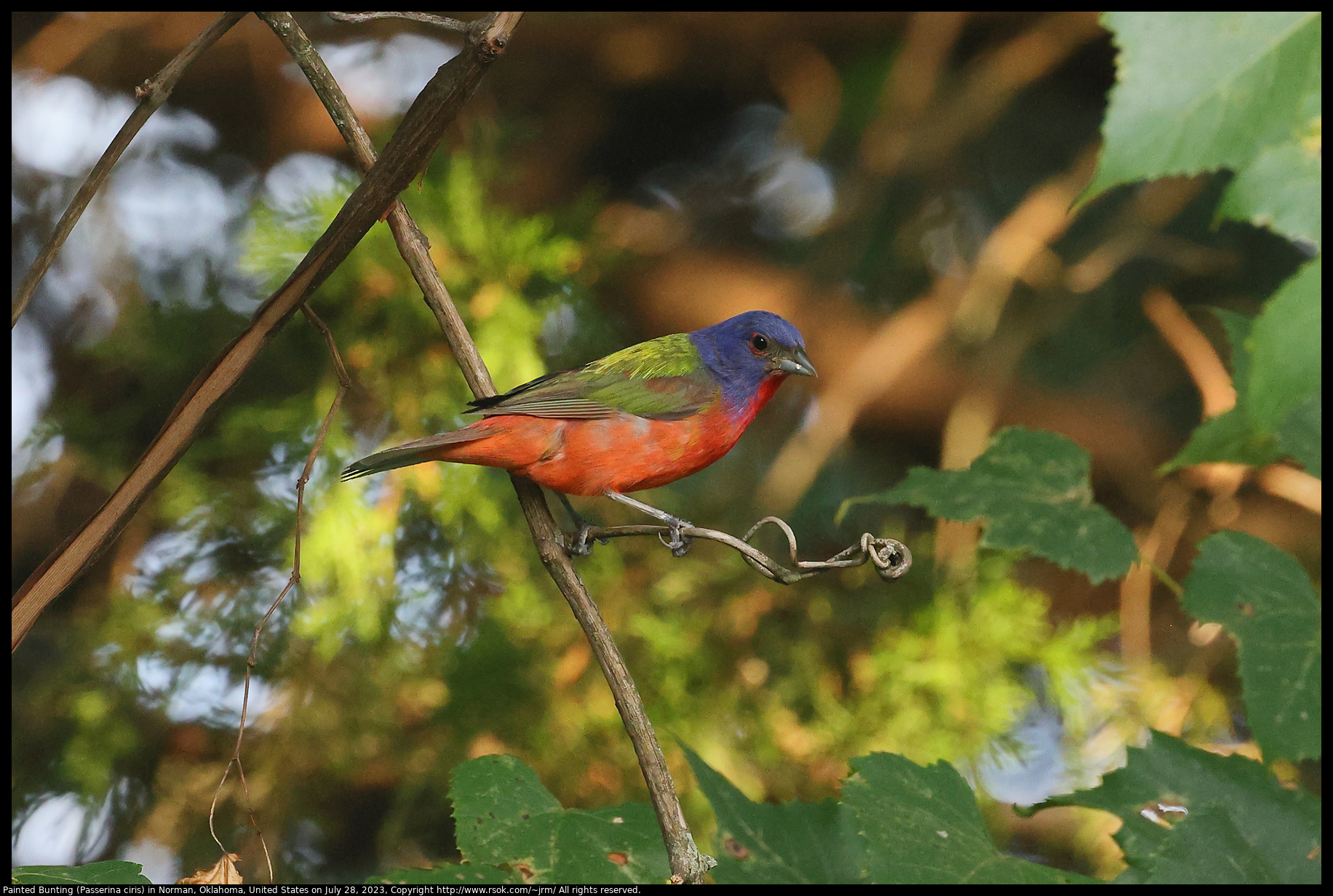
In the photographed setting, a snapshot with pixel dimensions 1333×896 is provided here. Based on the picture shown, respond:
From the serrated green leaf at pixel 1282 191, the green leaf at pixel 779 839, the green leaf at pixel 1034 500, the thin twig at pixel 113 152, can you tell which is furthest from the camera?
the green leaf at pixel 1034 500

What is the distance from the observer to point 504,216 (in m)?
1.97

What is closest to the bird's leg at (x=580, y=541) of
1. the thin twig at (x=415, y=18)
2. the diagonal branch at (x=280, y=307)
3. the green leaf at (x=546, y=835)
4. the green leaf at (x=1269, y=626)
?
the green leaf at (x=546, y=835)

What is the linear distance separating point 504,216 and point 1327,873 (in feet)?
5.74

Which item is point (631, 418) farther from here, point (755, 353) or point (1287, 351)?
point (1287, 351)

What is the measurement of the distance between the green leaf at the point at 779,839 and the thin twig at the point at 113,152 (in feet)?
2.86

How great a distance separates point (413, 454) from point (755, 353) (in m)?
0.58

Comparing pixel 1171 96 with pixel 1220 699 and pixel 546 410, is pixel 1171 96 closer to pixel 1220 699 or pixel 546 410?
pixel 546 410

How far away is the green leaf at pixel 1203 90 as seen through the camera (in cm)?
73

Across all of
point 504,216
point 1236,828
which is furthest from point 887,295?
point 1236,828

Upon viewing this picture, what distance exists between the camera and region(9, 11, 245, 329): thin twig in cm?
66

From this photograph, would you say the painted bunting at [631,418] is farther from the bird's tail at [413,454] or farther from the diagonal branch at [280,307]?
the diagonal branch at [280,307]

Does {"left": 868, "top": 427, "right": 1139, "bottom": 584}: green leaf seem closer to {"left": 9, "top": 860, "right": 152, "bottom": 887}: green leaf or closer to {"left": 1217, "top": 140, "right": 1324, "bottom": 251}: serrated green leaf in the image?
{"left": 1217, "top": 140, "right": 1324, "bottom": 251}: serrated green leaf

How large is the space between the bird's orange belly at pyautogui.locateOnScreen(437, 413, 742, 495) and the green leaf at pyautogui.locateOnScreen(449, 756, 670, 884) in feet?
1.31

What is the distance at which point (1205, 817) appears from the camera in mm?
1178
